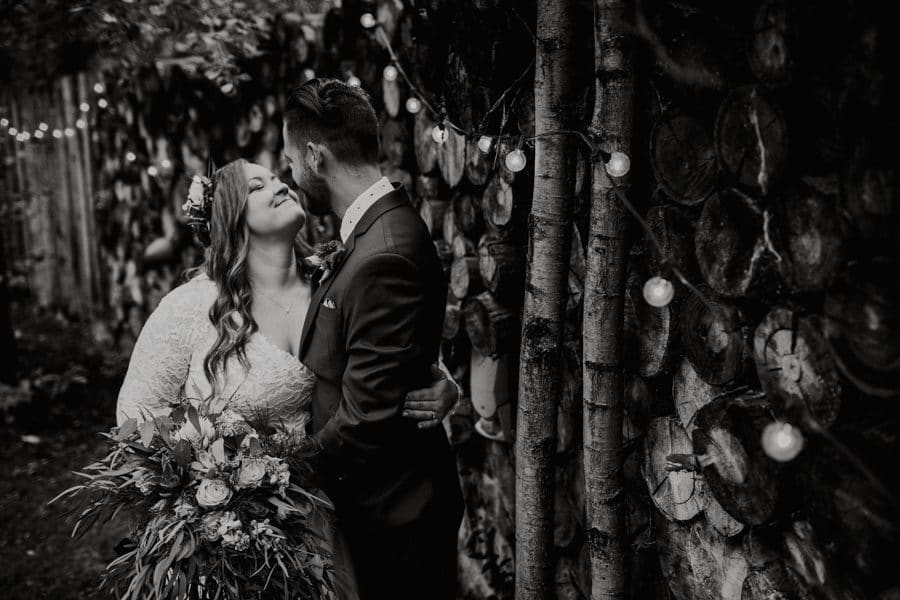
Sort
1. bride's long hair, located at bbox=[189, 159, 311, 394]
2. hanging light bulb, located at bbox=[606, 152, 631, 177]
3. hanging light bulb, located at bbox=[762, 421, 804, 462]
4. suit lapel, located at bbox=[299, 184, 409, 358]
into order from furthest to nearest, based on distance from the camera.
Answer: bride's long hair, located at bbox=[189, 159, 311, 394] < suit lapel, located at bbox=[299, 184, 409, 358] < hanging light bulb, located at bbox=[606, 152, 631, 177] < hanging light bulb, located at bbox=[762, 421, 804, 462]

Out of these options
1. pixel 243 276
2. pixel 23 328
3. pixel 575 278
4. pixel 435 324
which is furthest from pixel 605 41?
pixel 23 328

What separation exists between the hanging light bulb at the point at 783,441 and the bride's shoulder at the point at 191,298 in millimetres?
1983

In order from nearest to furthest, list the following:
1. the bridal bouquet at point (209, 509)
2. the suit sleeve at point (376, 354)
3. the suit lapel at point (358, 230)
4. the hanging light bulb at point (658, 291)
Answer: the hanging light bulb at point (658, 291) → the bridal bouquet at point (209, 509) → the suit sleeve at point (376, 354) → the suit lapel at point (358, 230)

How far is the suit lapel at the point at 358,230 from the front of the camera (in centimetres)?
233

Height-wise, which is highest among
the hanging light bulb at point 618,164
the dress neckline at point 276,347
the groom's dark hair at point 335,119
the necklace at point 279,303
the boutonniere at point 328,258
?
the groom's dark hair at point 335,119

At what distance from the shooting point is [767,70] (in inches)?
59.4

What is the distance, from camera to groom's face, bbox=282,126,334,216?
2.45 meters

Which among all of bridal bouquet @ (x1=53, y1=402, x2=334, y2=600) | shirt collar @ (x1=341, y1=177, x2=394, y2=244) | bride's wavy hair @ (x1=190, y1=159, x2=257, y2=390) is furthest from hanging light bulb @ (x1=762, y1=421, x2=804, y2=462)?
bride's wavy hair @ (x1=190, y1=159, x2=257, y2=390)

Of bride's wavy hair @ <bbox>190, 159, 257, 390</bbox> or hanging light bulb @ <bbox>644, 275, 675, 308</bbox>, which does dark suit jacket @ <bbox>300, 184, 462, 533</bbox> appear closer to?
bride's wavy hair @ <bbox>190, 159, 257, 390</bbox>

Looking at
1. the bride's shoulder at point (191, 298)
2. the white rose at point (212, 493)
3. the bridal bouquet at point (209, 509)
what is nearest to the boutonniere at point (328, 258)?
the bride's shoulder at point (191, 298)

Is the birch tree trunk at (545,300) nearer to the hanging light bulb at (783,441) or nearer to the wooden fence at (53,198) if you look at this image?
the hanging light bulb at (783,441)

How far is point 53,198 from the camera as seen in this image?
344 inches

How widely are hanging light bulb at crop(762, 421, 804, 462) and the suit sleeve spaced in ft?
3.45

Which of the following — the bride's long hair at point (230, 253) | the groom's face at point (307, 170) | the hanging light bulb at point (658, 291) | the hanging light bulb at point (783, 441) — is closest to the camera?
the hanging light bulb at point (783, 441)
